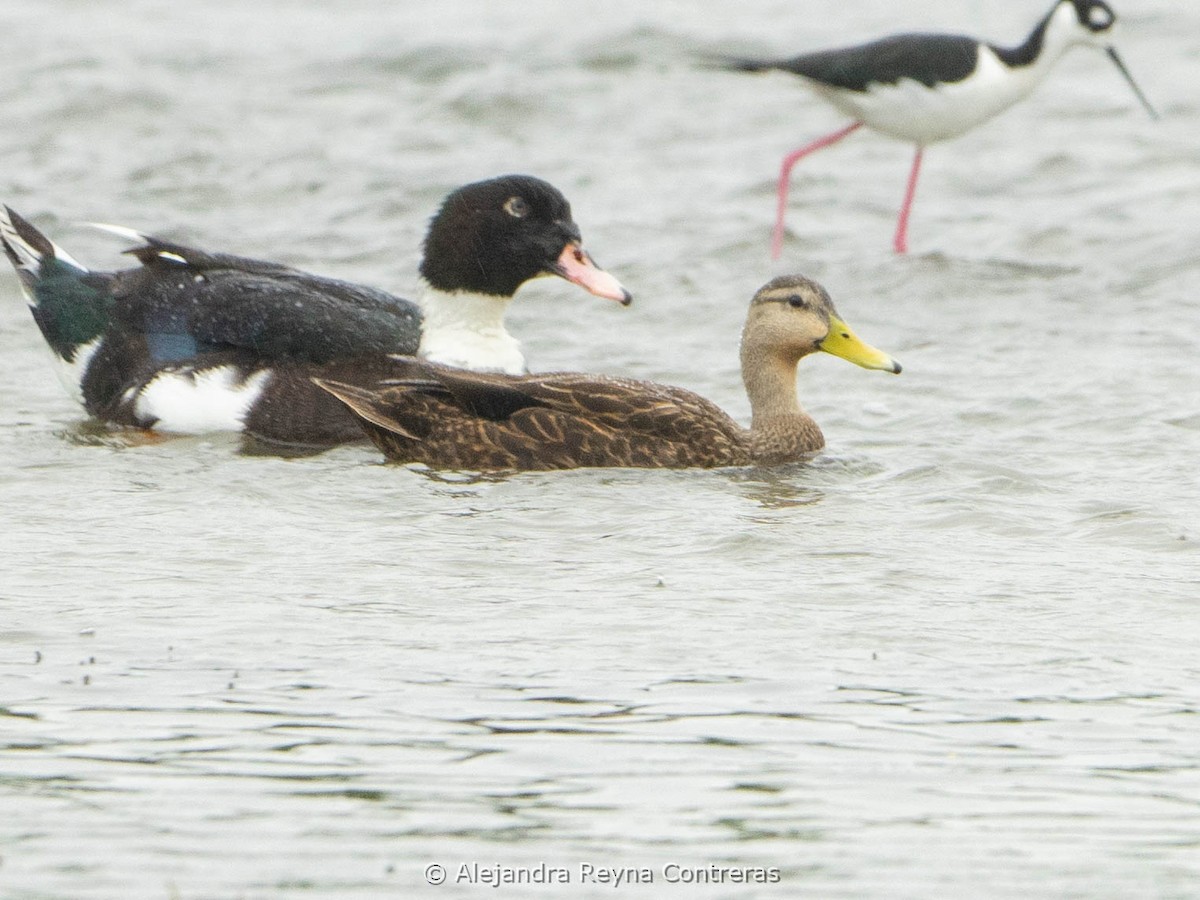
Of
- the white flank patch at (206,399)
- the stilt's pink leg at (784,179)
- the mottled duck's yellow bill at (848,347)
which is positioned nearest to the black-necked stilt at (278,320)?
the white flank patch at (206,399)

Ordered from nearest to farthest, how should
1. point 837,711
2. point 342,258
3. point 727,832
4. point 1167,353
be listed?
point 727,832, point 837,711, point 1167,353, point 342,258

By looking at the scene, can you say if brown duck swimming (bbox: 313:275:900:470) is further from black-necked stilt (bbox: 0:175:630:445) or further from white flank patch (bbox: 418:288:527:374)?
white flank patch (bbox: 418:288:527:374)

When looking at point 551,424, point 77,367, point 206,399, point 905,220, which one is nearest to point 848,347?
A: point 551,424

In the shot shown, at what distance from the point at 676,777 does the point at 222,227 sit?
9778 mm

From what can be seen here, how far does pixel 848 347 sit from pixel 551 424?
1.44 meters

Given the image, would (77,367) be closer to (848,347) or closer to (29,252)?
(29,252)

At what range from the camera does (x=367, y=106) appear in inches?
691

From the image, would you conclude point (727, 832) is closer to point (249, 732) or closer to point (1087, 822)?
point (1087, 822)

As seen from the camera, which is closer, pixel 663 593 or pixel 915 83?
pixel 663 593

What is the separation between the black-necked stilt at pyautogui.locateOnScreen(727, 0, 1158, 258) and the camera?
14273 millimetres

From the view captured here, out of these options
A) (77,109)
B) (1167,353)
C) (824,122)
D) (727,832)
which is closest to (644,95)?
(824,122)

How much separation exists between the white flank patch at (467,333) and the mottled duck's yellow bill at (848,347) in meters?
1.37

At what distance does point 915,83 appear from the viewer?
14.3 m

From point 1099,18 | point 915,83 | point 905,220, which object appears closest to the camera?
point 905,220
